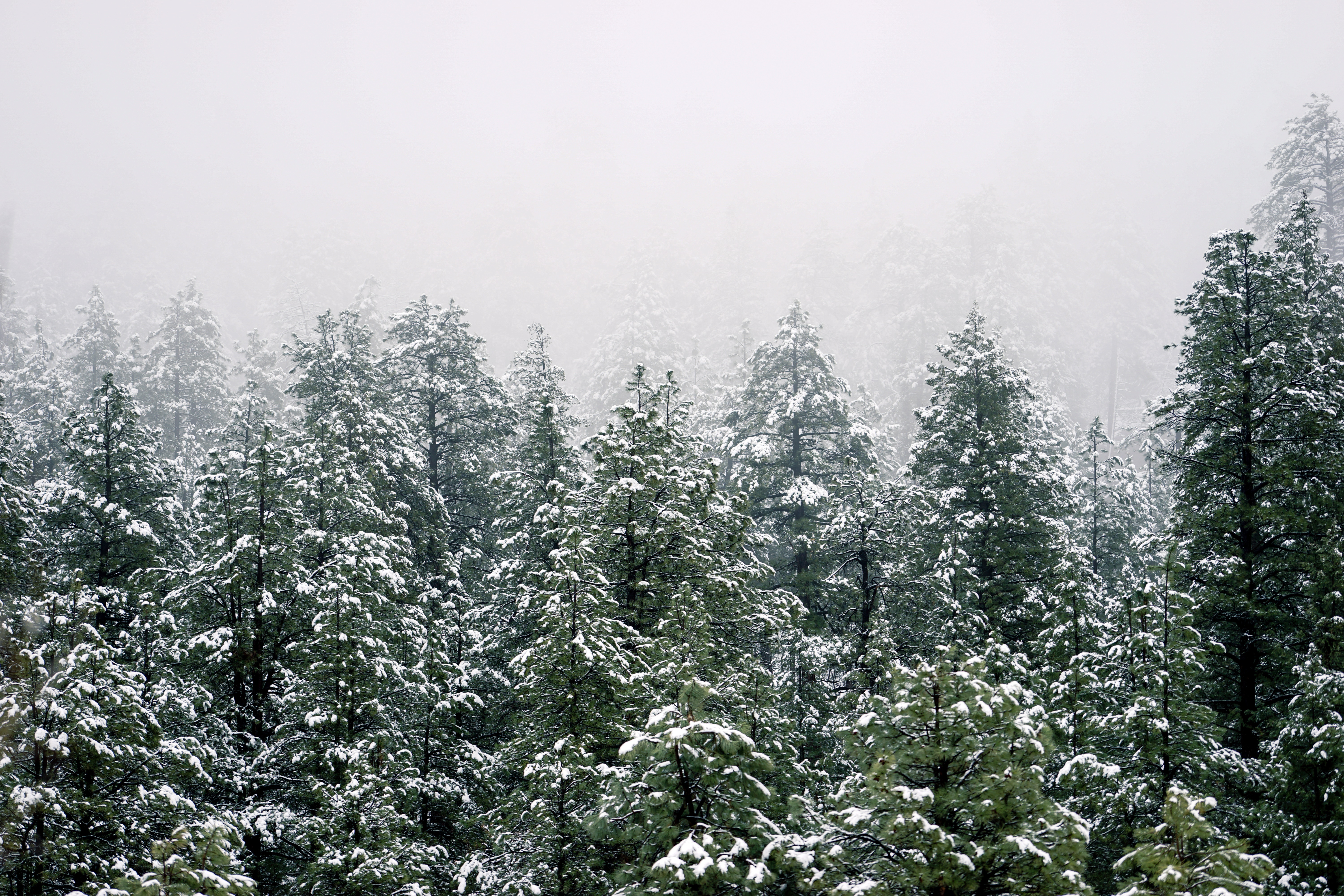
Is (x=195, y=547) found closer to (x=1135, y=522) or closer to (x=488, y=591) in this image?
(x=488, y=591)

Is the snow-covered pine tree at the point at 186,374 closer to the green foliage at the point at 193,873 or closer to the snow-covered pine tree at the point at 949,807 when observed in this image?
the green foliage at the point at 193,873

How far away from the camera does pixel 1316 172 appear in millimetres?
32156

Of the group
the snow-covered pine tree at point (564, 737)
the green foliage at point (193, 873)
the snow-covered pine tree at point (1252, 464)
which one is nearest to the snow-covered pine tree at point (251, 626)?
the snow-covered pine tree at point (564, 737)

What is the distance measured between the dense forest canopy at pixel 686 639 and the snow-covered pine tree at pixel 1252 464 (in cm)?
8

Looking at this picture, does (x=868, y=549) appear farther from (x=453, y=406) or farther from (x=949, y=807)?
(x=453, y=406)

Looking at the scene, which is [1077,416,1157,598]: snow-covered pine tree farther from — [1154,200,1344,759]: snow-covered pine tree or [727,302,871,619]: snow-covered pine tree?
[1154,200,1344,759]: snow-covered pine tree

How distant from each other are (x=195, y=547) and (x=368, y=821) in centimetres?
912

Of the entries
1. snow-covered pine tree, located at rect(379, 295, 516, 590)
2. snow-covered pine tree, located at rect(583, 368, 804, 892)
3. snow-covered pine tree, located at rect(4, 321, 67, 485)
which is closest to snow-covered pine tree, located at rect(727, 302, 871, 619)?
snow-covered pine tree, located at rect(583, 368, 804, 892)

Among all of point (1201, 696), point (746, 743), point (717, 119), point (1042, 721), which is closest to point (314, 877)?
point (746, 743)

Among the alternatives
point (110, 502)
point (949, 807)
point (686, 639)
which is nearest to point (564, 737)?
point (686, 639)

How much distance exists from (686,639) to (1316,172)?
125ft

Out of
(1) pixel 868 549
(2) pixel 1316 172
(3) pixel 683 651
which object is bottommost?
(3) pixel 683 651

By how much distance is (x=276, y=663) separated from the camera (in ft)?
42.7

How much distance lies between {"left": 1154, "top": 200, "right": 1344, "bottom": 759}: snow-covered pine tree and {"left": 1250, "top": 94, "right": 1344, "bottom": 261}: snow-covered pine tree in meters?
22.4
